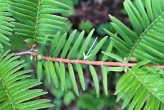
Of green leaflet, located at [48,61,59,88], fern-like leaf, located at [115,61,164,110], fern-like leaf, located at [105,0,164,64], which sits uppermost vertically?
fern-like leaf, located at [105,0,164,64]

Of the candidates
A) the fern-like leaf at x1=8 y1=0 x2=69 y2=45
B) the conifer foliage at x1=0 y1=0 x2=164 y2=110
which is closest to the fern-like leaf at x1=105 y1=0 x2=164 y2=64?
the conifer foliage at x1=0 y1=0 x2=164 y2=110

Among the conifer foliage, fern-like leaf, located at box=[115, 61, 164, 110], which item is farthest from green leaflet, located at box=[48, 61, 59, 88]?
fern-like leaf, located at box=[115, 61, 164, 110]

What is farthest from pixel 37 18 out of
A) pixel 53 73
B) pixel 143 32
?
pixel 143 32

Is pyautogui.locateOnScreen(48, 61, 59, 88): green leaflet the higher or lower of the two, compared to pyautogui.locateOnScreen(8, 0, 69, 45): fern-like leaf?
lower

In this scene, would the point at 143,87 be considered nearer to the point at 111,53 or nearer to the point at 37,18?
the point at 111,53

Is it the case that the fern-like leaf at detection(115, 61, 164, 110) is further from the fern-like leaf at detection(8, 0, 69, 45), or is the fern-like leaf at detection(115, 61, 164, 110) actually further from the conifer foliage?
the fern-like leaf at detection(8, 0, 69, 45)

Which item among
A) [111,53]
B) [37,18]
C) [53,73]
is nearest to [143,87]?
[111,53]

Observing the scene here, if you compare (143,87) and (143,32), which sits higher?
(143,32)

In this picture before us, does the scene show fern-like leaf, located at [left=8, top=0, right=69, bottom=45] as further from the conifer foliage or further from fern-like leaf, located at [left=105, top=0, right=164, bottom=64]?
fern-like leaf, located at [left=105, top=0, right=164, bottom=64]

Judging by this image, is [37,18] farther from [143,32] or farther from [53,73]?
[143,32]

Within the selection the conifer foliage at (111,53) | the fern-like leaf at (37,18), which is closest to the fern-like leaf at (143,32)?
the conifer foliage at (111,53)

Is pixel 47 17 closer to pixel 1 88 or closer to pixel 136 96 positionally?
pixel 1 88

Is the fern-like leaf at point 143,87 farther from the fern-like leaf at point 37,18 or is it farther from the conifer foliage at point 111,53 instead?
the fern-like leaf at point 37,18

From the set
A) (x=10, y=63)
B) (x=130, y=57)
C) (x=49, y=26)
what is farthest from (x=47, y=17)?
(x=130, y=57)
